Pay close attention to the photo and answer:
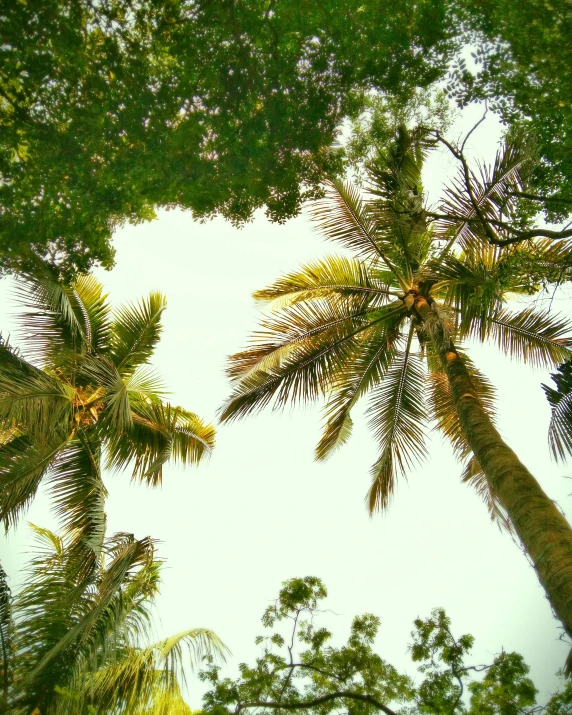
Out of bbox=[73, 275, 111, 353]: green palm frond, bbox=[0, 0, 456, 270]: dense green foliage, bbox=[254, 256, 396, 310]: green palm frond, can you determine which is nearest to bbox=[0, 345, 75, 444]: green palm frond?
bbox=[73, 275, 111, 353]: green palm frond

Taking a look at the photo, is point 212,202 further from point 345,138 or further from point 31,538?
point 31,538

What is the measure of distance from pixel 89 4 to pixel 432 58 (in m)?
2.60

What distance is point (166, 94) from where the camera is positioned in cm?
357

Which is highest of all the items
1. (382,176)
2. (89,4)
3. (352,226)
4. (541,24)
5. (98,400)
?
(352,226)

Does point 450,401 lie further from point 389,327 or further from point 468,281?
point 468,281

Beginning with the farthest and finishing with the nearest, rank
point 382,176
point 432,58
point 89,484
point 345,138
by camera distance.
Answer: point 89,484 → point 382,176 → point 345,138 → point 432,58

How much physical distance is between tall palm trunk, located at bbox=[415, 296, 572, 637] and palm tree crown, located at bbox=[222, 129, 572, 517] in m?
2.00

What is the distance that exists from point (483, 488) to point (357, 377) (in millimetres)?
2936

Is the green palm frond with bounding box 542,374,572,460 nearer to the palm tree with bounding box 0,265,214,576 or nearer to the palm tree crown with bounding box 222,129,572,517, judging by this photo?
the palm tree crown with bounding box 222,129,572,517

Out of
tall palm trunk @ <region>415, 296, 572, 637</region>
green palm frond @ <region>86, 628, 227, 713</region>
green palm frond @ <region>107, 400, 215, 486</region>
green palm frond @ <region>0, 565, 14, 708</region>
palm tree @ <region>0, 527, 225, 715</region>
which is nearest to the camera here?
tall palm trunk @ <region>415, 296, 572, 637</region>

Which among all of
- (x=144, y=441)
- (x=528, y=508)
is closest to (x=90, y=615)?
(x=528, y=508)

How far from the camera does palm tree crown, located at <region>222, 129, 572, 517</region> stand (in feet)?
24.5

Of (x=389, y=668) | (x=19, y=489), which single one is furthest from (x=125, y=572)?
(x=389, y=668)

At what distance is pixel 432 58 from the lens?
4062 millimetres
